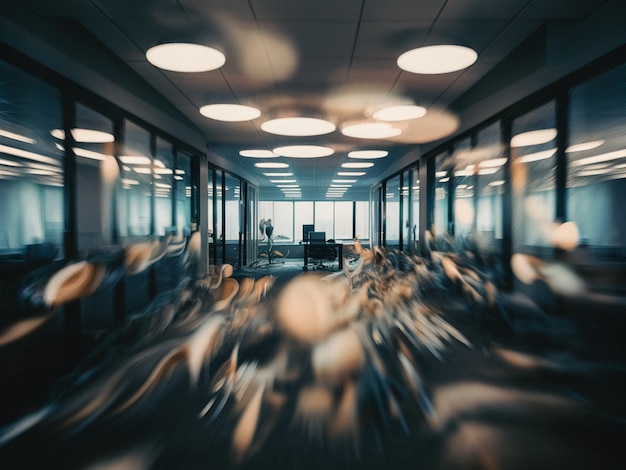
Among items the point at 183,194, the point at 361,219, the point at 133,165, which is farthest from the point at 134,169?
the point at 361,219

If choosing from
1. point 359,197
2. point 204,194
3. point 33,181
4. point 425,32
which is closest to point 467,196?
point 425,32

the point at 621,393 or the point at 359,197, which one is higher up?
the point at 359,197

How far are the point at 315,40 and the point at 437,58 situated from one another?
1.19m

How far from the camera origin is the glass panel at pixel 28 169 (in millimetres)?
5579

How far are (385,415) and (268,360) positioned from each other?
1405mm

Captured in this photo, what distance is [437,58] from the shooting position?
3613 millimetres

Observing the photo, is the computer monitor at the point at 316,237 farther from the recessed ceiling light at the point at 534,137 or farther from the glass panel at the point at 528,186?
the glass panel at the point at 528,186

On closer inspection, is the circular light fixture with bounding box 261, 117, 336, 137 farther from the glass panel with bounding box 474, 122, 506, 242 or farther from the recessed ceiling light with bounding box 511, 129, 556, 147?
the recessed ceiling light with bounding box 511, 129, 556, 147

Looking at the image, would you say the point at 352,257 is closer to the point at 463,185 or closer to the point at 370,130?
the point at 370,130

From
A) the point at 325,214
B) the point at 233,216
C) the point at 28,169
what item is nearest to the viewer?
the point at 28,169

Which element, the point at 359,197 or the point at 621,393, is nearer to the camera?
the point at 621,393

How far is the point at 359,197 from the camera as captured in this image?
73.2 ft

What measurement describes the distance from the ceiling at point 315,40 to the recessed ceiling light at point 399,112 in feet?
1.17

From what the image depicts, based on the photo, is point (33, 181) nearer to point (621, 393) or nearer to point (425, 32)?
point (425, 32)
